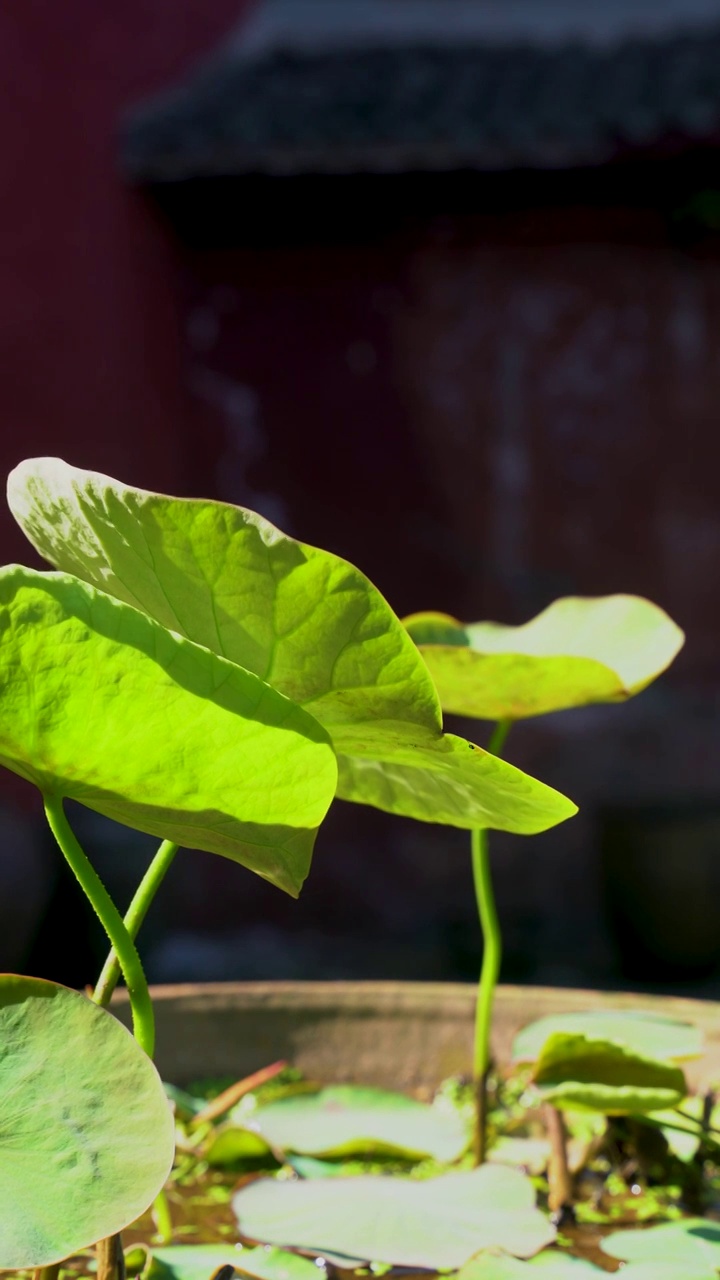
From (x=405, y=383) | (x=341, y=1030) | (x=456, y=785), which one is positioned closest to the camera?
(x=456, y=785)

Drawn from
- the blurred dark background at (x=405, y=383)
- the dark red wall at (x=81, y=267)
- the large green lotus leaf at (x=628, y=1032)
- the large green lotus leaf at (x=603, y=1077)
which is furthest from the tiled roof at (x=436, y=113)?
the large green lotus leaf at (x=603, y=1077)

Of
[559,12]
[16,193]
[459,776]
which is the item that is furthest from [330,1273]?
[559,12]

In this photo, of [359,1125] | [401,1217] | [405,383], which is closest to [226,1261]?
[401,1217]

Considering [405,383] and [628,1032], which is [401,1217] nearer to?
[628,1032]

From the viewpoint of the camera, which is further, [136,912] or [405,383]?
[405,383]

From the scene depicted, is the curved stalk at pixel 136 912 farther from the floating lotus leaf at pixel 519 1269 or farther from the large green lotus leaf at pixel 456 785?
the floating lotus leaf at pixel 519 1269
